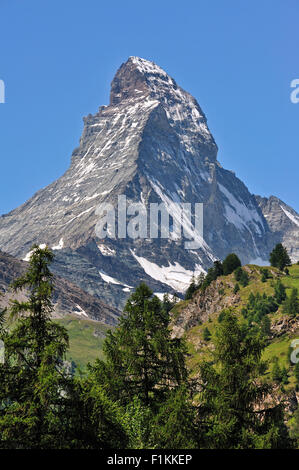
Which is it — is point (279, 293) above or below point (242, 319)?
above

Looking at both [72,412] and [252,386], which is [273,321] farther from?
[72,412]

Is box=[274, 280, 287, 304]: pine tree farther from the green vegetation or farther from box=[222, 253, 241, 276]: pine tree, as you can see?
the green vegetation

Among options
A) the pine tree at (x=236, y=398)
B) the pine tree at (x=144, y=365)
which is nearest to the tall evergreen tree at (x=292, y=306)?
the pine tree at (x=236, y=398)

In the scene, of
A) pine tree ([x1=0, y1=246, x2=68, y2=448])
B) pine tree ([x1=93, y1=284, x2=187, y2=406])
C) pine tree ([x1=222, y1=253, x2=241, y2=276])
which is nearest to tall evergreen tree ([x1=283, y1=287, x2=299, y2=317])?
pine tree ([x1=222, y1=253, x2=241, y2=276])

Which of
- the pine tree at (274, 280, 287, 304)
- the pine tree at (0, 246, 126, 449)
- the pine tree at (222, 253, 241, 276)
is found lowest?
the pine tree at (0, 246, 126, 449)

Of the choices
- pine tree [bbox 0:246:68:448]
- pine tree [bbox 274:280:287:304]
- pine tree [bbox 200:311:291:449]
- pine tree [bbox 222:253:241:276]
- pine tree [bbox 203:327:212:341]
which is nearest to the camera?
pine tree [bbox 0:246:68:448]

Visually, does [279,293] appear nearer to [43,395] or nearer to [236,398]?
[236,398]

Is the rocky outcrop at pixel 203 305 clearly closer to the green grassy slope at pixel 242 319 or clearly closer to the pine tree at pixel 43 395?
the green grassy slope at pixel 242 319

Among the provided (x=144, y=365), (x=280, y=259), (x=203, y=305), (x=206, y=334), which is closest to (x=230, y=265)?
(x=280, y=259)

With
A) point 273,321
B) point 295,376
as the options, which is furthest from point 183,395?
point 273,321

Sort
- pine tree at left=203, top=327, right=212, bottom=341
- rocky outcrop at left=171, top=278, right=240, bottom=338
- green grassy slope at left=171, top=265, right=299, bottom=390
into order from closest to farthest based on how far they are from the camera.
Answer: green grassy slope at left=171, top=265, right=299, bottom=390 → pine tree at left=203, top=327, right=212, bottom=341 → rocky outcrop at left=171, top=278, right=240, bottom=338

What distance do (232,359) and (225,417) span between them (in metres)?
3.67

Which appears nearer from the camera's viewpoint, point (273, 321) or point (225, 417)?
point (225, 417)

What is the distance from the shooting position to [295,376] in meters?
100
